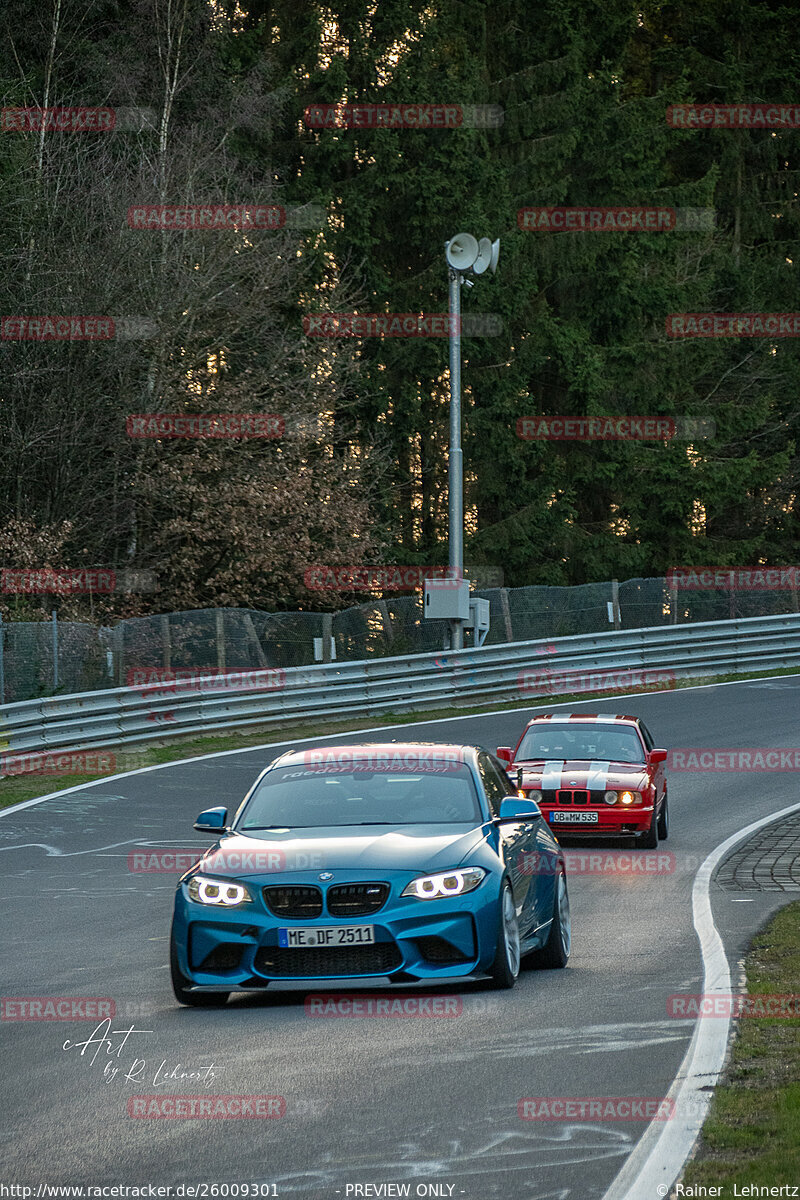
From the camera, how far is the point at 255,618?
29.3 meters

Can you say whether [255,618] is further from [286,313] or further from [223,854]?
[223,854]

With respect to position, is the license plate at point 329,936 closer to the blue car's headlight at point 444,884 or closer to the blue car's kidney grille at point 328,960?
the blue car's kidney grille at point 328,960

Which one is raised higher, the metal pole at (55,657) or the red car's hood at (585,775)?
the metal pole at (55,657)

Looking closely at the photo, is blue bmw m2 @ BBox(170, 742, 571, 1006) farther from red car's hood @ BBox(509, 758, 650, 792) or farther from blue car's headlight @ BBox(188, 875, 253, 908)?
red car's hood @ BBox(509, 758, 650, 792)

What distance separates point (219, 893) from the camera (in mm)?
8969

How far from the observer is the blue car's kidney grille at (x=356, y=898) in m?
8.80

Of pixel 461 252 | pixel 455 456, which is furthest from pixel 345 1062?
pixel 461 252

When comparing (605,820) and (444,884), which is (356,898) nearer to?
(444,884)

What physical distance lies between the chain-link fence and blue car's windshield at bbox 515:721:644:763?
8.66 m

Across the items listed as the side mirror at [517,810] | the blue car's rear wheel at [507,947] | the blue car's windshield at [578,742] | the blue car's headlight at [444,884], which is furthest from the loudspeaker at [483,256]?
the blue car's headlight at [444,884]

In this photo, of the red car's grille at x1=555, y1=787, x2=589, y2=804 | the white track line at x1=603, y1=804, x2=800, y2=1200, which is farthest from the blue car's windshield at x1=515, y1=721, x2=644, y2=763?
the white track line at x1=603, y1=804, x2=800, y2=1200

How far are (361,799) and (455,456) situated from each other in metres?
20.7

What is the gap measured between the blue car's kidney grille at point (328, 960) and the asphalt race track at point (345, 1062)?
A: 145 millimetres
